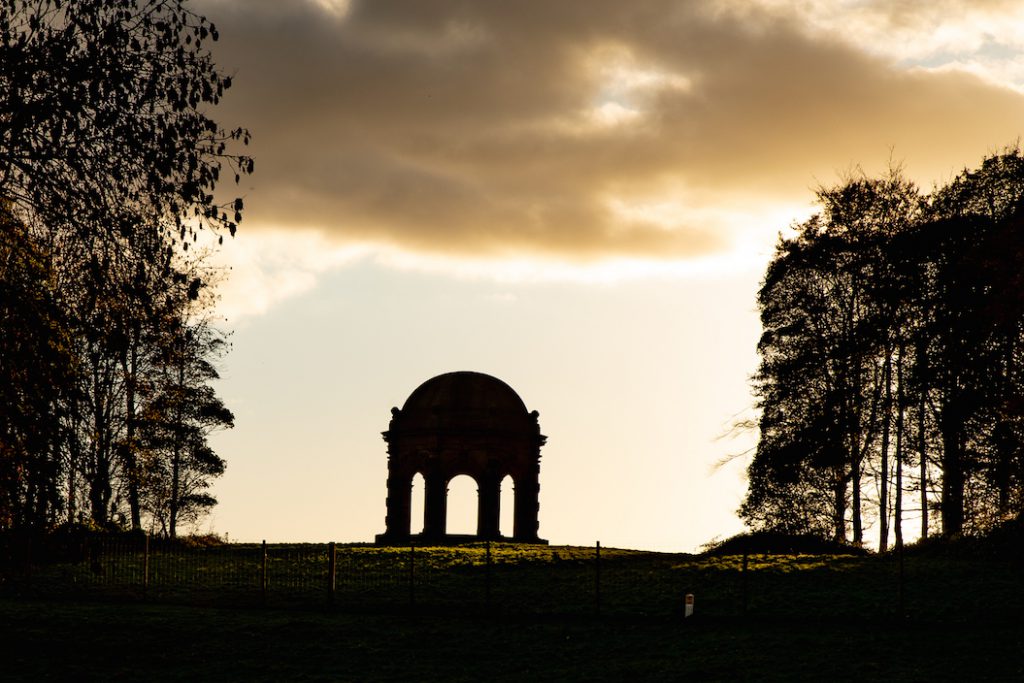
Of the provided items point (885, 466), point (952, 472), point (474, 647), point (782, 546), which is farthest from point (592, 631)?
point (885, 466)

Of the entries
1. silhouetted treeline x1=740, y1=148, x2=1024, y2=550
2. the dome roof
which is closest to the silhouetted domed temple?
the dome roof

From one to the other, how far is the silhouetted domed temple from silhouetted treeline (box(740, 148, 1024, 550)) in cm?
863

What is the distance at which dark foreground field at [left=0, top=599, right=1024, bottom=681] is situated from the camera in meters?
19.6

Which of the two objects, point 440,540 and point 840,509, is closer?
point 840,509

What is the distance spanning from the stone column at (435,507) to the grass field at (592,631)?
39.4ft

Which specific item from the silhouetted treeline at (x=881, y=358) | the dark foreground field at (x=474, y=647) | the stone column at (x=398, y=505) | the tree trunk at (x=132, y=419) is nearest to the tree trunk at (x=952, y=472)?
the silhouetted treeline at (x=881, y=358)

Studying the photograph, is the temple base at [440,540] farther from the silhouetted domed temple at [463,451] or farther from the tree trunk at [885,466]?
the tree trunk at [885,466]

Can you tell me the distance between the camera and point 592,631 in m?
23.2

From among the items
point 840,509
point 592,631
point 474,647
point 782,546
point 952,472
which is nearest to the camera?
point 474,647

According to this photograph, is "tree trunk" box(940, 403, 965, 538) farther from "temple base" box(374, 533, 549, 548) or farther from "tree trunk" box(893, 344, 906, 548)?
"temple base" box(374, 533, 549, 548)

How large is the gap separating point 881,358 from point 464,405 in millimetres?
14232

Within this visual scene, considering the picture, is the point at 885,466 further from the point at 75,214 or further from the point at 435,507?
the point at 75,214

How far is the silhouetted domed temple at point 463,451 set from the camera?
137ft

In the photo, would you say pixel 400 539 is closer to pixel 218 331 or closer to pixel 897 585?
pixel 218 331
